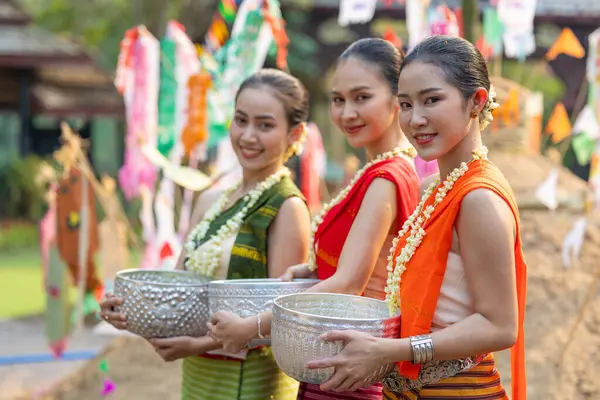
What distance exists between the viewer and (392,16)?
380 inches

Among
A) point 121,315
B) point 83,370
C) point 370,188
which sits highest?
point 370,188

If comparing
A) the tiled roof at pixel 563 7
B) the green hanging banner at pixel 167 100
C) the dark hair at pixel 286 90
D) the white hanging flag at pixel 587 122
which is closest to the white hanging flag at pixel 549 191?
the white hanging flag at pixel 587 122

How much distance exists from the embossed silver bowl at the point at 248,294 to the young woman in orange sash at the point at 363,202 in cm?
3

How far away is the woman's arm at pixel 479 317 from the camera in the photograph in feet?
4.14

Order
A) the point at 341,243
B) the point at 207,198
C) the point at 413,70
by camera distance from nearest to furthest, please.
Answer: the point at 413,70, the point at 341,243, the point at 207,198

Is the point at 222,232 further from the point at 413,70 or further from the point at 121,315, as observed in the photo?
the point at 413,70

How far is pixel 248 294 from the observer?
1621 millimetres

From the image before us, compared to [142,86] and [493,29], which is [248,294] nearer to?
[142,86]

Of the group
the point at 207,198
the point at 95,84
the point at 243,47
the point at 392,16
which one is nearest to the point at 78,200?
the point at 243,47

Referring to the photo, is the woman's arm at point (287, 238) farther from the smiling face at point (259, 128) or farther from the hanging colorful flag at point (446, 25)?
the hanging colorful flag at point (446, 25)

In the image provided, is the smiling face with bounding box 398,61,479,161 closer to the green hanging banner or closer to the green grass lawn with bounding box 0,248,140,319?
the green hanging banner

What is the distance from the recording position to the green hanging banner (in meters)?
4.05

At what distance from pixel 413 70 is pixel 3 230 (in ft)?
32.4

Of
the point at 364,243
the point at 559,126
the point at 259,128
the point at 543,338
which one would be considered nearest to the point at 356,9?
the point at 559,126
